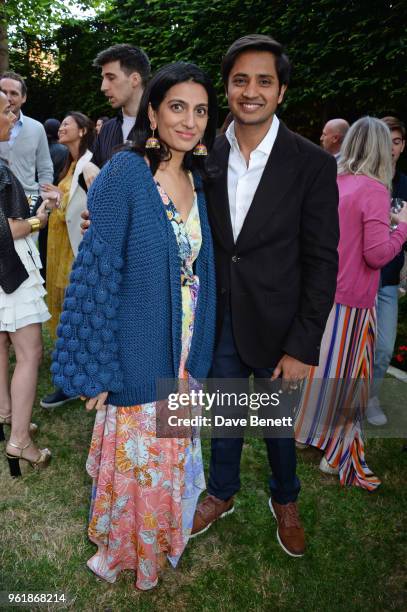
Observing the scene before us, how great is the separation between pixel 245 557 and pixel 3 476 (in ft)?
5.16

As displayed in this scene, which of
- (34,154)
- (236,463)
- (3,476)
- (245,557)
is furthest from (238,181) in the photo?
Result: (34,154)

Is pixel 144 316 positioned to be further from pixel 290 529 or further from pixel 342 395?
pixel 342 395

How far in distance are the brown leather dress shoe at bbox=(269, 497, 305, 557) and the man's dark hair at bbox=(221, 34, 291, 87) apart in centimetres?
215

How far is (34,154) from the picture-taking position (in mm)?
5227

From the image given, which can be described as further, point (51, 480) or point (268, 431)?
point (51, 480)

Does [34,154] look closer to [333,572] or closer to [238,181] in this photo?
[238,181]

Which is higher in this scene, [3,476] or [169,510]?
[169,510]

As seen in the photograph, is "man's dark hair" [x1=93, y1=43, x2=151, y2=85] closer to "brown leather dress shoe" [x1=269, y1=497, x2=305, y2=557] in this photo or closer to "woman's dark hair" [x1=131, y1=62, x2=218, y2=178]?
"woman's dark hair" [x1=131, y1=62, x2=218, y2=178]

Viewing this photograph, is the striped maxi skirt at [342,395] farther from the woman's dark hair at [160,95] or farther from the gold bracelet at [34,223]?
the gold bracelet at [34,223]

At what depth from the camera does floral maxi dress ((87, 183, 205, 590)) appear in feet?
6.58

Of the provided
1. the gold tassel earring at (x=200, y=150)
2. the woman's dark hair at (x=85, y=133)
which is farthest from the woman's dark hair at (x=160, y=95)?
the woman's dark hair at (x=85, y=133)

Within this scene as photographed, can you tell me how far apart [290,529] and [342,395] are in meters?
1.03

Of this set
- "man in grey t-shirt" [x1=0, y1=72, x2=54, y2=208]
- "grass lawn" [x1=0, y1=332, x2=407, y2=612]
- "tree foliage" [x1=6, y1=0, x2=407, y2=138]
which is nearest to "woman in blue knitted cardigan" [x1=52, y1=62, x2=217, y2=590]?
"grass lawn" [x1=0, y1=332, x2=407, y2=612]

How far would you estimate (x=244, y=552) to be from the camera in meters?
2.49
